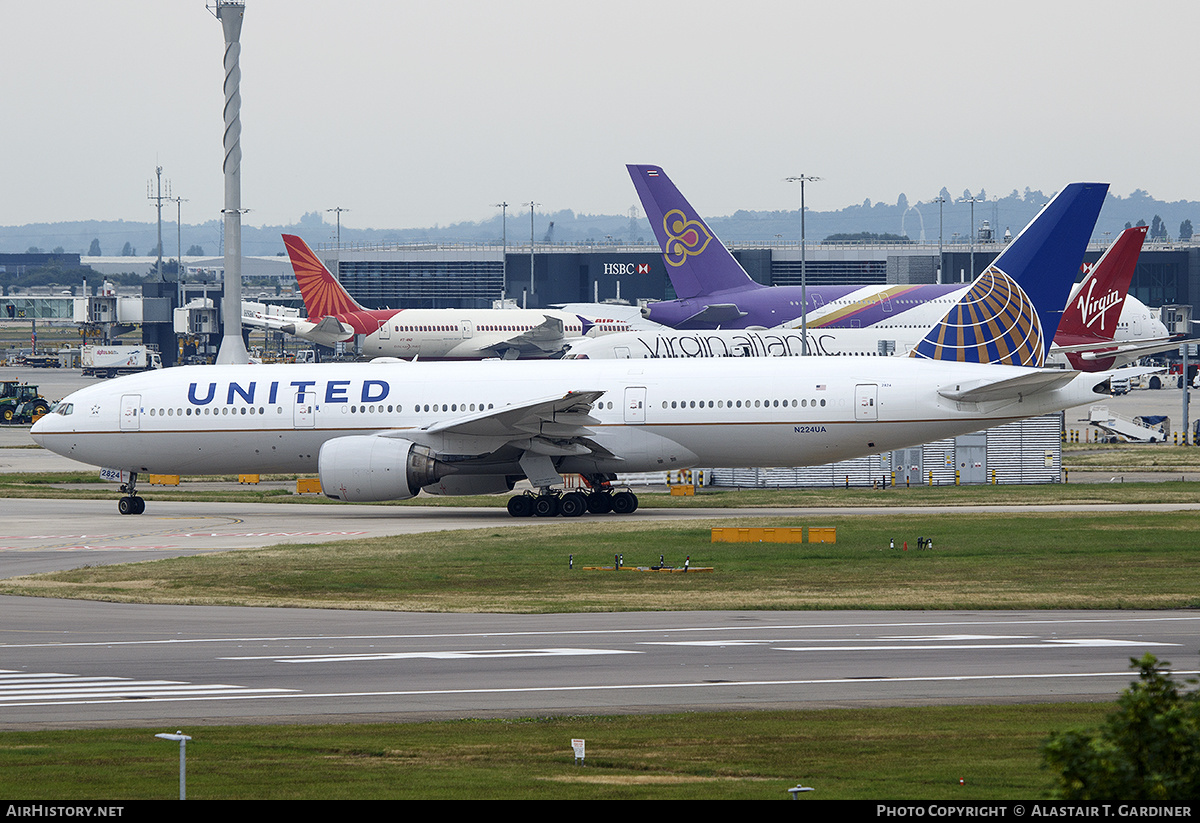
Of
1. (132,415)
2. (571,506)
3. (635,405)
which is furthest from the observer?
(132,415)

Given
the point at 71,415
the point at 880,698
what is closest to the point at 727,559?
the point at 880,698

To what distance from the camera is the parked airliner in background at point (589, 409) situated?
37.0 meters

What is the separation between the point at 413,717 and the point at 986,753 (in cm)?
608

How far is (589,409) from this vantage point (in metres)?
37.3

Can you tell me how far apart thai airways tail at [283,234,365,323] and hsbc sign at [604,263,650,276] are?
47211mm

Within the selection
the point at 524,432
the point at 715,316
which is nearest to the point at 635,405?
the point at 524,432

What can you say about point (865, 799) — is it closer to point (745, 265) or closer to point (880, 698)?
point (880, 698)

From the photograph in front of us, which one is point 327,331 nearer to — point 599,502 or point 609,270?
point 609,270

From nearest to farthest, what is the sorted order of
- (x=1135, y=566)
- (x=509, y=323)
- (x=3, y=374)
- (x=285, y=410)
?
1. (x=1135, y=566)
2. (x=285, y=410)
3. (x=509, y=323)
4. (x=3, y=374)

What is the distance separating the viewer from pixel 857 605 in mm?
23219

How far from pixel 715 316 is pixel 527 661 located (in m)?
52.5

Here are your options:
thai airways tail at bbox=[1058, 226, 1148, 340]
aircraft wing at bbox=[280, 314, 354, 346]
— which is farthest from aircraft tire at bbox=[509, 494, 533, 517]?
aircraft wing at bbox=[280, 314, 354, 346]

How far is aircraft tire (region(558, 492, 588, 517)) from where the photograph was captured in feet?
127

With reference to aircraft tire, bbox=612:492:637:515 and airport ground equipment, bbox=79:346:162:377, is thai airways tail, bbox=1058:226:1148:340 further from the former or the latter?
airport ground equipment, bbox=79:346:162:377
